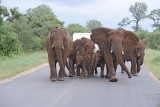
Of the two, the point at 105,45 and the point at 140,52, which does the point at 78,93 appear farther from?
the point at 140,52

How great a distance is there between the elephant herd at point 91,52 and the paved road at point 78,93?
29.7 inches

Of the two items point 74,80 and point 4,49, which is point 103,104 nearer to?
point 74,80

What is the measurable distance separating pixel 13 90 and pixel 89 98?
97.1 inches

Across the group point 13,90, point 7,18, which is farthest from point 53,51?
point 7,18

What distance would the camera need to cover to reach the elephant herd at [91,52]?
1802 cm

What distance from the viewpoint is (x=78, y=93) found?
46.1ft

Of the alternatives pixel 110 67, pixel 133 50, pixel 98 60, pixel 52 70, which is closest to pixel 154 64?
pixel 133 50

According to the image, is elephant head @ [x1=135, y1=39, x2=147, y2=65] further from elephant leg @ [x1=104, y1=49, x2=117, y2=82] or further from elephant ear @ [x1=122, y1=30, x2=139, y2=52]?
elephant leg @ [x1=104, y1=49, x2=117, y2=82]

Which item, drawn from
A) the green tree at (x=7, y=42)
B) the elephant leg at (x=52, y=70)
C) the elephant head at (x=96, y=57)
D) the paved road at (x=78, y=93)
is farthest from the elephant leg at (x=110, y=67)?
the green tree at (x=7, y=42)

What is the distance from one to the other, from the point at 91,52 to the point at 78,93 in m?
6.09

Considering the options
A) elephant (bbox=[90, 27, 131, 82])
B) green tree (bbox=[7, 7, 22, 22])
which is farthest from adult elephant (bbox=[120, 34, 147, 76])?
green tree (bbox=[7, 7, 22, 22])

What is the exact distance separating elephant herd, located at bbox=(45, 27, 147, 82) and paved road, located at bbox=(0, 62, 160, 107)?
2.47 feet

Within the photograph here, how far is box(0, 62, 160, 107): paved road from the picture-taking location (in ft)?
39.1

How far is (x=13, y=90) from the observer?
14008mm
